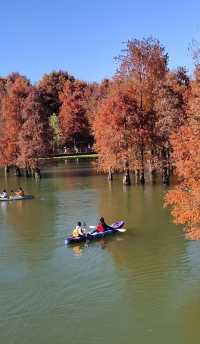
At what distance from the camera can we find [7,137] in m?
86.4

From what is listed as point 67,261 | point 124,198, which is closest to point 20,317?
point 67,261

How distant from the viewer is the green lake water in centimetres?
2056

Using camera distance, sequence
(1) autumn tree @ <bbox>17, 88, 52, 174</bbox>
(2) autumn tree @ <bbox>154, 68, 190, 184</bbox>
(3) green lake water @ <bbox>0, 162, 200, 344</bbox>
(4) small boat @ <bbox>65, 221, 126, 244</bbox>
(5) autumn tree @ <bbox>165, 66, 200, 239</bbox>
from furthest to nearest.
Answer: (1) autumn tree @ <bbox>17, 88, 52, 174</bbox>
(2) autumn tree @ <bbox>154, 68, 190, 184</bbox>
(4) small boat @ <bbox>65, 221, 126, 244</bbox>
(5) autumn tree @ <bbox>165, 66, 200, 239</bbox>
(3) green lake water @ <bbox>0, 162, 200, 344</bbox>

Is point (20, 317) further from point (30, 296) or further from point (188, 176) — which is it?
point (188, 176)

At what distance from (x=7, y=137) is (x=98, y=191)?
96.1ft

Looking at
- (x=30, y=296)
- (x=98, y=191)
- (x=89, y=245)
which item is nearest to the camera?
(x=30, y=296)

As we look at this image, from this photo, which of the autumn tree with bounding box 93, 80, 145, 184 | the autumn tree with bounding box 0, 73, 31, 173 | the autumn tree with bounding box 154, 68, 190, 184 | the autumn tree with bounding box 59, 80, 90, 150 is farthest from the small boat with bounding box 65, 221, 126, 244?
the autumn tree with bounding box 59, 80, 90, 150

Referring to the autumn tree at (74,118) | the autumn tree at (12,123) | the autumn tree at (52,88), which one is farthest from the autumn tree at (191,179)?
the autumn tree at (52,88)

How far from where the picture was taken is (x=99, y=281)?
2658 cm

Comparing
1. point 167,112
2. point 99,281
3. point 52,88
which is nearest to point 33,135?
point 167,112

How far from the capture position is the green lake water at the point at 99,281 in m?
20.6

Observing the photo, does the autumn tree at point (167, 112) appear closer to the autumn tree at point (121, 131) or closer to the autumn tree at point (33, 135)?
the autumn tree at point (121, 131)

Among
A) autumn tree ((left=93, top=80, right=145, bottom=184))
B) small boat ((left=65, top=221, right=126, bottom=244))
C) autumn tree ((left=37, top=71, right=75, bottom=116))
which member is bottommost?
small boat ((left=65, top=221, right=126, bottom=244))

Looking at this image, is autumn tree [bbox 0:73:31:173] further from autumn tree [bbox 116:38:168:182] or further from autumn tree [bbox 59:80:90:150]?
autumn tree [bbox 59:80:90:150]
